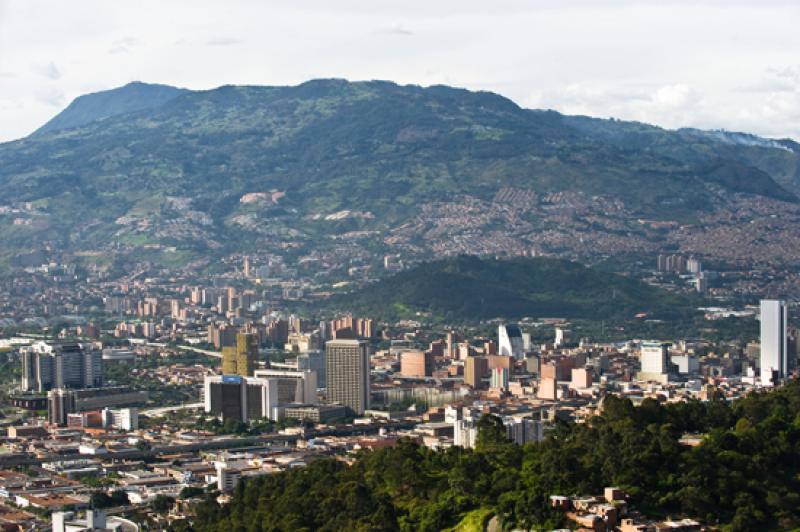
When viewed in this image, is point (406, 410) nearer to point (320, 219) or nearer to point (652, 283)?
point (652, 283)

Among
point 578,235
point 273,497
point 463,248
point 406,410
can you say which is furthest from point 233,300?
point 273,497

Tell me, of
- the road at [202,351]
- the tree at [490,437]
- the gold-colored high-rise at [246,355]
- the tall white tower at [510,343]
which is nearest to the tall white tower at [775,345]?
the tall white tower at [510,343]

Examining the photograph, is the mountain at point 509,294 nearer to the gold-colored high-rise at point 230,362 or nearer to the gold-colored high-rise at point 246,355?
the gold-colored high-rise at point 230,362

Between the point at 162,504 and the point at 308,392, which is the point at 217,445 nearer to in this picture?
the point at 308,392

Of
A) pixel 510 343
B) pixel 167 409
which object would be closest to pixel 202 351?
pixel 510 343

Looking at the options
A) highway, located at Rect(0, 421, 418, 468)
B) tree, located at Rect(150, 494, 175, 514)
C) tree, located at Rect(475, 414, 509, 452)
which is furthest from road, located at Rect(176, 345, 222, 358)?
tree, located at Rect(475, 414, 509, 452)

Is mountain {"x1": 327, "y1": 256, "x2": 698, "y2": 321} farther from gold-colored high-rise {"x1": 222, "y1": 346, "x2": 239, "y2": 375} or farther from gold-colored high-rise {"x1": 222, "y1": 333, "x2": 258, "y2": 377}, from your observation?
gold-colored high-rise {"x1": 222, "y1": 333, "x2": 258, "y2": 377}
